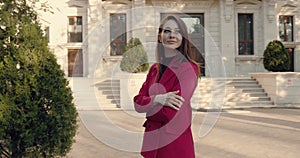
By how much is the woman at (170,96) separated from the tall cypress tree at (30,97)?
6.48ft

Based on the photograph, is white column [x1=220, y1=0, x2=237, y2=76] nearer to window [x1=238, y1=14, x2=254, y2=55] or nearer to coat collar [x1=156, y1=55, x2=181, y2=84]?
window [x1=238, y1=14, x2=254, y2=55]

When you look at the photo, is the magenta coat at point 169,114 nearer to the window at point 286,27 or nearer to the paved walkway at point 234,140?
the paved walkway at point 234,140

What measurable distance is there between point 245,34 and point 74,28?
34.1 ft

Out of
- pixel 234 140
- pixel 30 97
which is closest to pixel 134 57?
pixel 30 97

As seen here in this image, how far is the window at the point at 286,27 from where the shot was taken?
2052 centimetres

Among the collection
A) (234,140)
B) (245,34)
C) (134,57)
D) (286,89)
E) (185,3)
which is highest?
(185,3)

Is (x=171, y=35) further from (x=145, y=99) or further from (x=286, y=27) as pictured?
(x=286, y=27)

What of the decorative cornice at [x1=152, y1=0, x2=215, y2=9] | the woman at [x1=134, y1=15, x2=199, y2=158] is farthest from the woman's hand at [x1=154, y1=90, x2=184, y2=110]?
the decorative cornice at [x1=152, y1=0, x2=215, y2=9]

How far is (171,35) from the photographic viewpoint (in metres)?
2.00

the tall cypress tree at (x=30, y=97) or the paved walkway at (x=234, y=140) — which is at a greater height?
the tall cypress tree at (x=30, y=97)

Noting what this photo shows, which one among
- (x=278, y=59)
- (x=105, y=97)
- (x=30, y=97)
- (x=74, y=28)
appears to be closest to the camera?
(x=30, y=97)

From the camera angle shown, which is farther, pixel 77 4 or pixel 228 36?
pixel 77 4

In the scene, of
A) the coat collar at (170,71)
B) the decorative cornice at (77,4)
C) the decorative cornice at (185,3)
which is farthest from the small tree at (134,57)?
the decorative cornice at (77,4)

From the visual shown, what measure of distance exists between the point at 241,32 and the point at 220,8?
2105 millimetres
